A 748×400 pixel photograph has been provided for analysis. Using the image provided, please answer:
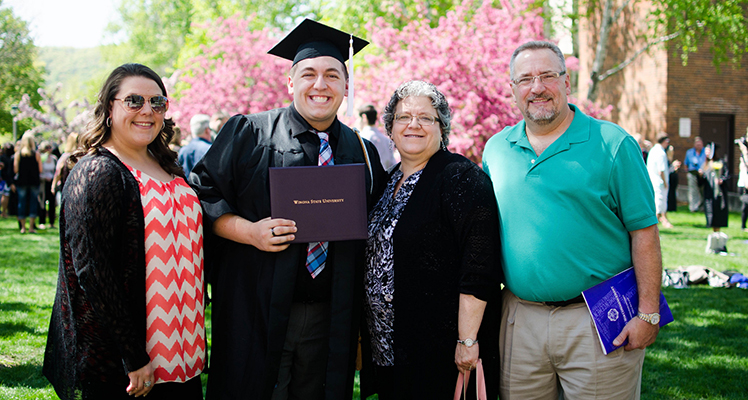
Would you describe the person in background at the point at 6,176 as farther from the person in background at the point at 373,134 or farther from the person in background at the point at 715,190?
the person in background at the point at 715,190

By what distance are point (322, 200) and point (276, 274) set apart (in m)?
0.42

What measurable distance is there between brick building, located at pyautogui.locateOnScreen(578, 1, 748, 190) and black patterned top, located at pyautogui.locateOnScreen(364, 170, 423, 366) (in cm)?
1781

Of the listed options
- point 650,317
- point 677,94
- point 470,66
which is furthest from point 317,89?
point 677,94

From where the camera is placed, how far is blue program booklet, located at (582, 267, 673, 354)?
94.0 inches

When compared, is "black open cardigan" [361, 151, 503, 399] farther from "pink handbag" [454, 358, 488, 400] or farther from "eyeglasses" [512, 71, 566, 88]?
"eyeglasses" [512, 71, 566, 88]

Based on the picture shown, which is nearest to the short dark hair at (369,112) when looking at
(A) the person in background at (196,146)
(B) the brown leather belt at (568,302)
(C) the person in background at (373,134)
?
(C) the person in background at (373,134)

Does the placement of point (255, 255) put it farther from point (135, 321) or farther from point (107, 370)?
point (107, 370)

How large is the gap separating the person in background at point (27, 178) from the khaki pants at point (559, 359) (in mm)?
11394

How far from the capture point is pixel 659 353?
4762 millimetres

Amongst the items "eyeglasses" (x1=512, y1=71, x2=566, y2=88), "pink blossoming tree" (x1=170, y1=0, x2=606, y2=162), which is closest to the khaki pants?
"eyeglasses" (x1=512, y1=71, x2=566, y2=88)

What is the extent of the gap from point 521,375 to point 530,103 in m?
1.29

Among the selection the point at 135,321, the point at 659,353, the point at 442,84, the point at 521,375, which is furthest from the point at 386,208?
the point at 442,84

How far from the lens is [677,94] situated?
59.2 feet

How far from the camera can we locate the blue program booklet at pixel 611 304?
239 centimetres
